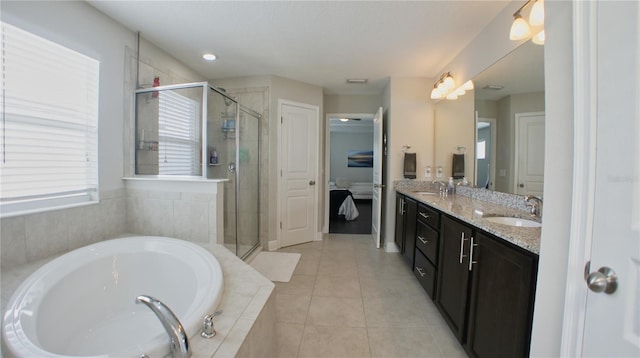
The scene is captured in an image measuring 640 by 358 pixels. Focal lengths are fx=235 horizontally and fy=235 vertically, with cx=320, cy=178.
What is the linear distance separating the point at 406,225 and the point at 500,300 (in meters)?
1.53

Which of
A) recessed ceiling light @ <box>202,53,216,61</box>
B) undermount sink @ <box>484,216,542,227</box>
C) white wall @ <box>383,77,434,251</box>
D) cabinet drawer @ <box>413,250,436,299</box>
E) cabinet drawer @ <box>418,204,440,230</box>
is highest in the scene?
recessed ceiling light @ <box>202,53,216,61</box>

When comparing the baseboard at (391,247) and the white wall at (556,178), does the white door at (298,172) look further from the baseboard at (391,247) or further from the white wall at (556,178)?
the white wall at (556,178)

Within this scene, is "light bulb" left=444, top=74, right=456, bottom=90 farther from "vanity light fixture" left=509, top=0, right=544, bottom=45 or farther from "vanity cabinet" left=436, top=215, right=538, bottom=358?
"vanity cabinet" left=436, top=215, right=538, bottom=358

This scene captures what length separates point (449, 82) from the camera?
8.18 feet

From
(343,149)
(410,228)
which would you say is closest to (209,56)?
(410,228)

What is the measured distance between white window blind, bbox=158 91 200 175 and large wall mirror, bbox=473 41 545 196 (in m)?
2.60

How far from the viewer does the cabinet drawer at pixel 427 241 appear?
1820mm

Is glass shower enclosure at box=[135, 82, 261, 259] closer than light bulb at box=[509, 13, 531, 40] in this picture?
No

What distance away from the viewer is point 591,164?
25.0 inches

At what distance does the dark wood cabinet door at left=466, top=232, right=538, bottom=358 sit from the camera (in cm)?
92

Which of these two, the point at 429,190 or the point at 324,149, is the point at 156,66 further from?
the point at 429,190

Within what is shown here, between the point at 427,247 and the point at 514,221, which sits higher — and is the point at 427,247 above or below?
below

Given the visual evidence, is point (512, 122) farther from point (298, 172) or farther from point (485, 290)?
point (298, 172)

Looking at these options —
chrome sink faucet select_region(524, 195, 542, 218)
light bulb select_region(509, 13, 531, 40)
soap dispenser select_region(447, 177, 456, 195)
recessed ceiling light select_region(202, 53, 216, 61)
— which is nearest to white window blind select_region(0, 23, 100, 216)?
recessed ceiling light select_region(202, 53, 216, 61)
